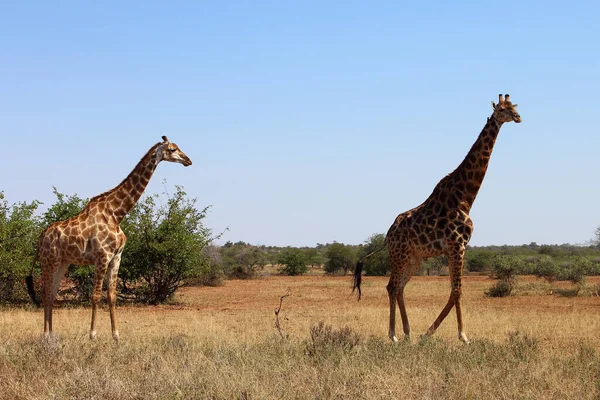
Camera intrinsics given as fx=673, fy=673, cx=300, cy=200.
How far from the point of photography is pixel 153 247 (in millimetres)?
22375

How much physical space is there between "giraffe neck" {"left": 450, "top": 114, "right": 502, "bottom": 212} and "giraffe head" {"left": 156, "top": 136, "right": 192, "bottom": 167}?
493cm

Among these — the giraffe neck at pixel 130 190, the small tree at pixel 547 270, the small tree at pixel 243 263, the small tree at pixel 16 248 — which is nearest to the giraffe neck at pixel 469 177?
the giraffe neck at pixel 130 190

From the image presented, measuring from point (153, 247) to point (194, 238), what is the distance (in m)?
1.53

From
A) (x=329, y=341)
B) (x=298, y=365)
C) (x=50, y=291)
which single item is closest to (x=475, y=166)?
(x=329, y=341)

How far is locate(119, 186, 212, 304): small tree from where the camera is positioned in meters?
22.6

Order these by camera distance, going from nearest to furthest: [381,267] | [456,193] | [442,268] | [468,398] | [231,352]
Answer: [468,398] → [231,352] → [456,193] → [381,267] → [442,268]

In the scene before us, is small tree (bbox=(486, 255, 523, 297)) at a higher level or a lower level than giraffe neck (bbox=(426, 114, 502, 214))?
lower

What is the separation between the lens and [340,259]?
5438cm

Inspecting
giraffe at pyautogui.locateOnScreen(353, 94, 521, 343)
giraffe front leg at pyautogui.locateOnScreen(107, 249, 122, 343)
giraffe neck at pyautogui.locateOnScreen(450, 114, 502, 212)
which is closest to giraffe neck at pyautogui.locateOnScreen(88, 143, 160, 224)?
giraffe front leg at pyautogui.locateOnScreen(107, 249, 122, 343)

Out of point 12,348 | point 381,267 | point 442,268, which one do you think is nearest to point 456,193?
point 12,348

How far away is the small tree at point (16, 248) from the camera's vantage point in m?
20.0

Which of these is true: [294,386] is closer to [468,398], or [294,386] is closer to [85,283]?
[468,398]

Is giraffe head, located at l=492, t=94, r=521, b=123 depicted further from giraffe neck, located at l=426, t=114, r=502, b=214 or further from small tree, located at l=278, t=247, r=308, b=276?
small tree, located at l=278, t=247, r=308, b=276

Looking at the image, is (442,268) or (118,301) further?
(442,268)
